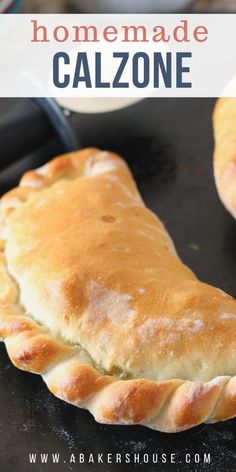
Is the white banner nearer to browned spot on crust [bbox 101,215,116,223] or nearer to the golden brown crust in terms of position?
the golden brown crust

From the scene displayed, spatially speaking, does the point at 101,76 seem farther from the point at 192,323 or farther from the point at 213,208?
the point at 192,323

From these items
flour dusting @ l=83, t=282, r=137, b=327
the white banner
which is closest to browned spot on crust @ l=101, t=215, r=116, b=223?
flour dusting @ l=83, t=282, r=137, b=327

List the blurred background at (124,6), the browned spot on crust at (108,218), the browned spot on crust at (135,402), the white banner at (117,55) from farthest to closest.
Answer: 1. the blurred background at (124,6)
2. the white banner at (117,55)
3. the browned spot on crust at (108,218)
4. the browned spot on crust at (135,402)

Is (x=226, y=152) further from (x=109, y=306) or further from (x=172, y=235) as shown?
(x=109, y=306)

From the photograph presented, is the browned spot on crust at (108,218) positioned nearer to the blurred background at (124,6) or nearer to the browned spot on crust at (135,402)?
the browned spot on crust at (135,402)

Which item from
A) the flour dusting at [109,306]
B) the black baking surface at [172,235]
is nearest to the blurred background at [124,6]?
the black baking surface at [172,235]

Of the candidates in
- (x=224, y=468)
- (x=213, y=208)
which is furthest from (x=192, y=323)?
(x=213, y=208)

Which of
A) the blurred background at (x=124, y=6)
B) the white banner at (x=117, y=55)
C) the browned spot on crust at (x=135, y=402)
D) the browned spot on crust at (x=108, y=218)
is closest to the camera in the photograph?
the browned spot on crust at (x=135, y=402)
